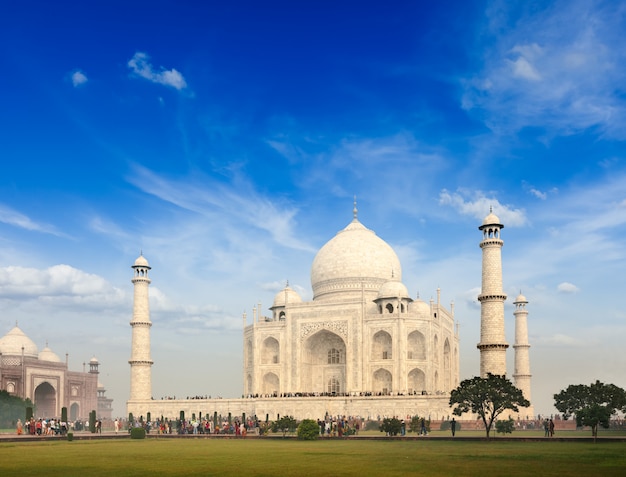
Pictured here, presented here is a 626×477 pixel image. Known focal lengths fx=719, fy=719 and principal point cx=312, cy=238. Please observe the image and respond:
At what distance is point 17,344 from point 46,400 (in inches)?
225

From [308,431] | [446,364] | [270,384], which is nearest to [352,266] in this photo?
[446,364]

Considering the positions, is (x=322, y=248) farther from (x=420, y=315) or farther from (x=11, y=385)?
(x=11, y=385)

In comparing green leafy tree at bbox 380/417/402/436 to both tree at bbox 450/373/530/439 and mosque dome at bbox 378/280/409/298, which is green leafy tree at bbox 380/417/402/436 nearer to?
tree at bbox 450/373/530/439

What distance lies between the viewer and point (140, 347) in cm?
5122

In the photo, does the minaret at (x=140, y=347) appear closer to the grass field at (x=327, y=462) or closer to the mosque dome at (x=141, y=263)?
the mosque dome at (x=141, y=263)

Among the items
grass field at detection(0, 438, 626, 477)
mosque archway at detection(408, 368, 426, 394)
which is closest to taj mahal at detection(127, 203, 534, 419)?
mosque archway at detection(408, 368, 426, 394)

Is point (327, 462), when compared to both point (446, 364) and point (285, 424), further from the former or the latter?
point (446, 364)

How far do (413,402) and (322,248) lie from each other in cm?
2035

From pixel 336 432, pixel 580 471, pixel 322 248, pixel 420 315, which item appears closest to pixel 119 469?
pixel 580 471

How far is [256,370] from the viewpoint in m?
54.3

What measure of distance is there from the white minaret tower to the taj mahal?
0.24 ft

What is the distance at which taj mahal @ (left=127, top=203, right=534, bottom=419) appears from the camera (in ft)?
161

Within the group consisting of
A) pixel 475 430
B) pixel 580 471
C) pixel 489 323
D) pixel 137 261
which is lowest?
pixel 475 430

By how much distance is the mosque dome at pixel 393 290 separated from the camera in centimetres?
5162
